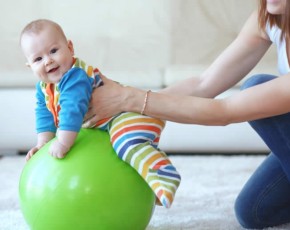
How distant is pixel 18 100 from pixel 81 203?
4.71 ft

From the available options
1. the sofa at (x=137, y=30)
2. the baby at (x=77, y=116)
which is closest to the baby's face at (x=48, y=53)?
the baby at (x=77, y=116)

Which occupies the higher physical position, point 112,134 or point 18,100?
point 112,134

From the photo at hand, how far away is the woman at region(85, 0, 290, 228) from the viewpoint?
56.8 inches

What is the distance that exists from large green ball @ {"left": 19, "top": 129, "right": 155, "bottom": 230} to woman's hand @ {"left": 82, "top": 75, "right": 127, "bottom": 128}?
0.06 meters

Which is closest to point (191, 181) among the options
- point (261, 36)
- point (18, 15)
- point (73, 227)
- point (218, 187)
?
point (218, 187)

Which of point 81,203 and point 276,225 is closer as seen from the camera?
point 81,203

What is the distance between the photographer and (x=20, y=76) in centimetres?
276

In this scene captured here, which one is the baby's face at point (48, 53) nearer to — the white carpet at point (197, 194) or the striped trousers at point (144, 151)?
the striped trousers at point (144, 151)

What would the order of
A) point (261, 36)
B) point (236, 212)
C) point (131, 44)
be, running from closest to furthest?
point (261, 36)
point (236, 212)
point (131, 44)

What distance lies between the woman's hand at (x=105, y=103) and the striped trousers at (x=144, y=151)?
0.09 feet

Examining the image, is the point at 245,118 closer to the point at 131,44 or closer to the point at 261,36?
the point at 261,36

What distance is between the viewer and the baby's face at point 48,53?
143 centimetres

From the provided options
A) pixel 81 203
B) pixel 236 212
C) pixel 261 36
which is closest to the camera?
pixel 81 203

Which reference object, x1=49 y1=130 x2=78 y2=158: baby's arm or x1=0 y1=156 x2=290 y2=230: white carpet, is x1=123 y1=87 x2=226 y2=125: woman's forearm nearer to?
x1=49 y1=130 x2=78 y2=158: baby's arm
